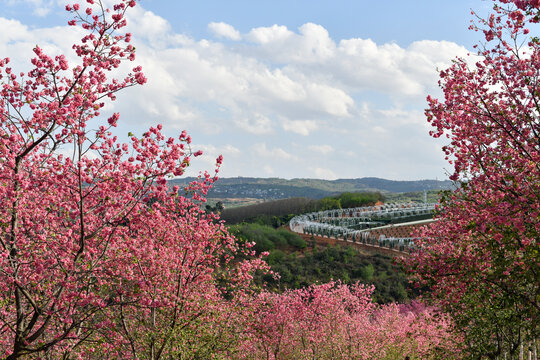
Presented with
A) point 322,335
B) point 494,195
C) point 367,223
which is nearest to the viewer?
point 494,195

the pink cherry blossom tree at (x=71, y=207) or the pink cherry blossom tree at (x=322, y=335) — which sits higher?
the pink cherry blossom tree at (x=71, y=207)

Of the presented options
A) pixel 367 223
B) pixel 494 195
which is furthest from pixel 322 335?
pixel 367 223

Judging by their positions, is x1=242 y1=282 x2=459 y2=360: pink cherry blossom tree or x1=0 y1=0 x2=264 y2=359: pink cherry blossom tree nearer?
x1=0 y1=0 x2=264 y2=359: pink cherry blossom tree

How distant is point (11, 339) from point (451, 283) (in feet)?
40.5

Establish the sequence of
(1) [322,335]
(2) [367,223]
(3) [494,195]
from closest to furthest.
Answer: (3) [494,195] → (1) [322,335] → (2) [367,223]

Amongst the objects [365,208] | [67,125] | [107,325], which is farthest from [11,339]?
[365,208]

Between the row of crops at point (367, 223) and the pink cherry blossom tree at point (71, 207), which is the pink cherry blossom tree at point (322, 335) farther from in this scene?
the row of crops at point (367, 223)

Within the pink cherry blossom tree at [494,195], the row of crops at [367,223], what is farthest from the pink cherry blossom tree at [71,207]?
the row of crops at [367,223]

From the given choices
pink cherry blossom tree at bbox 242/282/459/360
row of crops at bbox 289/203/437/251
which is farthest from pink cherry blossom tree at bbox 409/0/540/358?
row of crops at bbox 289/203/437/251

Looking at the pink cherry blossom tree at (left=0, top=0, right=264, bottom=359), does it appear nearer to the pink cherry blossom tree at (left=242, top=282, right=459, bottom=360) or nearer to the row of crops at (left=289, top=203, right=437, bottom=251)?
the pink cherry blossom tree at (left=242, top=282, right=459, bottom=360)

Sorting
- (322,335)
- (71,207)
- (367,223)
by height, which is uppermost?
(71,207)

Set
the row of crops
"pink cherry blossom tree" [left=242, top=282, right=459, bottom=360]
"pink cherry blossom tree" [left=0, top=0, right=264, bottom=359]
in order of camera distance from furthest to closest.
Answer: the row of crops
"pink cherry blossom tree" [left=242, top=282, right=459, bottom=360]
"pink cherry blossom tree" [left=0, top=0, right=264, bottom=359]

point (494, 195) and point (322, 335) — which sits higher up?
point (494, 195)

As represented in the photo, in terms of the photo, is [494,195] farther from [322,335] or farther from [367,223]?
[367,223]
